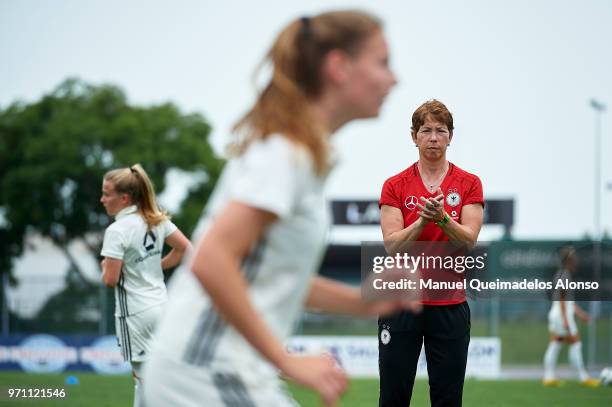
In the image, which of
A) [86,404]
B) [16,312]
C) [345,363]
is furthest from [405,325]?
[16,312]

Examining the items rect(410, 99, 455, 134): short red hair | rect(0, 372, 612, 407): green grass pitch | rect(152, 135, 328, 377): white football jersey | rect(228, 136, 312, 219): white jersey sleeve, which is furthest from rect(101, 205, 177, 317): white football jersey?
rect(0, 372, 612, 407): green grass pitch

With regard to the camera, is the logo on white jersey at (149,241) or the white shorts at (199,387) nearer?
the white shorts at (199,387)

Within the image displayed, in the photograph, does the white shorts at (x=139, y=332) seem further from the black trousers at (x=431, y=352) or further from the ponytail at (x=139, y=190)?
the black trousers at (x=431, y=352)

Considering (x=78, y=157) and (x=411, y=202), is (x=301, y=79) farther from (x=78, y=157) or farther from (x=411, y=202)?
(x=78, y=157)

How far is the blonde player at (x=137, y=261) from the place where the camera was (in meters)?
7.25

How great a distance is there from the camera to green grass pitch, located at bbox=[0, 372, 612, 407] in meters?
13.1

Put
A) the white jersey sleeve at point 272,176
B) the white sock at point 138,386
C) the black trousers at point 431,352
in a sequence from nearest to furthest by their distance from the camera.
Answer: the white jersey sleeve at point 272,176 < the black trousers at point 431,352 < the white sock at point 138,386

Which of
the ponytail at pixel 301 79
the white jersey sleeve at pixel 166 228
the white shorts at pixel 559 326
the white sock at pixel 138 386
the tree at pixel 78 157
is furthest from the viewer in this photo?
the tree at pixel 78 157

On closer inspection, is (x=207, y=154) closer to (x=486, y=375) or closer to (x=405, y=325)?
(x=486, y=375)

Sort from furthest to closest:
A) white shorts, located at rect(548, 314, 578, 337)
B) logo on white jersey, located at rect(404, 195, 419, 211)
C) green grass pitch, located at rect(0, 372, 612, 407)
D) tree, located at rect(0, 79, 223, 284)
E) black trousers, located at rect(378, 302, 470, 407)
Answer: tree, located at rect(0, 79, 223, 284) → white shorts, located at rect(548, 314, 578, 337) → green grass pitch, located at rect(0, 372, 612, 407) → logo on white jersey, located at rect(404, 195, 419, 211) → black trousers, located at rect(378, 302, 470, 407)

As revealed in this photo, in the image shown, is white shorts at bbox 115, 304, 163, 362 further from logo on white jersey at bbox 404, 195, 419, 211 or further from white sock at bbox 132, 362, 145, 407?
logo on white jersey at bbox 404, 195, 419, 211

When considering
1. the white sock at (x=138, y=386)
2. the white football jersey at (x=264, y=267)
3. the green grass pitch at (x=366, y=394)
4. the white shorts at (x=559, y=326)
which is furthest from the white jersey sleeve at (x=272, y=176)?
the white shorts at (x=559, y=326)

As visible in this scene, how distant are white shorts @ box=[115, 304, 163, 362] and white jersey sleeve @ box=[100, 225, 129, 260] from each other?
19.4 inches

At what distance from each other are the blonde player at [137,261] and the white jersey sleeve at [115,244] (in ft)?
0.14
